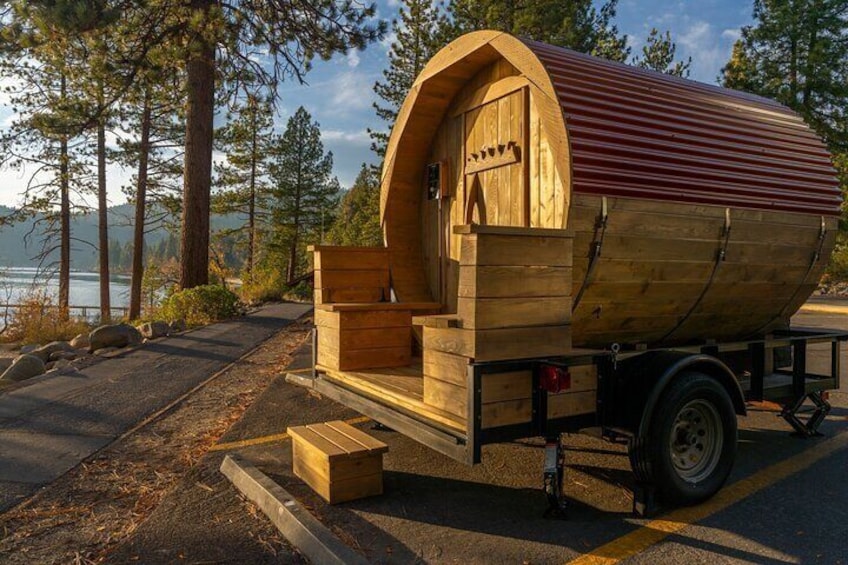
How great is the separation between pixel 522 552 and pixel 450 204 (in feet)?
11.8

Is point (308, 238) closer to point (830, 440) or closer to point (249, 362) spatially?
point (249, 362)

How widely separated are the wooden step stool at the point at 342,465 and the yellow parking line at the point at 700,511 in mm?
1520

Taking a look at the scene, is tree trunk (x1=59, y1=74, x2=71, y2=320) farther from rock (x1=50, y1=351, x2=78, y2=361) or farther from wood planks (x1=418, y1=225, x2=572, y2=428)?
wood planks (x1=418, y1=225, x2=572, y2=428)

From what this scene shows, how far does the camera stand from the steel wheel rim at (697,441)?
4.07 m

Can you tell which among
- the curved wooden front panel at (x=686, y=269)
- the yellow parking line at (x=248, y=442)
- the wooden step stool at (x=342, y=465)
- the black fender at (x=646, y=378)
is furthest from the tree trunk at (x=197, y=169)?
the black fender at (x=646, y=378)

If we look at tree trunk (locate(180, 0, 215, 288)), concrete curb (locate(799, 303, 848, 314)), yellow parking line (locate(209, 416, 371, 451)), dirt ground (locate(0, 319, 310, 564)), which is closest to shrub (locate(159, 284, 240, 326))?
tree trunk (locate(180, 0, 215, 288))

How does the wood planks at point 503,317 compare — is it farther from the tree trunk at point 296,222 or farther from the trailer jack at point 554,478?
the tree trunk at point 296,222

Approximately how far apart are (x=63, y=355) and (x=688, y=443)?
35.8 ft

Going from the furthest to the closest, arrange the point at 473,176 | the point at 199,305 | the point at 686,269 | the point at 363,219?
the point at 363,219
the point at 199,305
the point at 473,176
the point at 686,269

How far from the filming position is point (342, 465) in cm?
396

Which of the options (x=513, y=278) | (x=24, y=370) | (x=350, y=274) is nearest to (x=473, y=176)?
(x=350, y=274)

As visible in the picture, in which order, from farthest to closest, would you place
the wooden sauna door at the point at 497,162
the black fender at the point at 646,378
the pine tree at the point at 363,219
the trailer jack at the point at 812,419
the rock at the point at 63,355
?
1. the pine tree at the point at 363,219
2. the rock at the point at 63,355
3. the trailer jack at the point at 812,419
4. the wooden sauna door at the point at 497,162
5. the black fender at the point at 646,378

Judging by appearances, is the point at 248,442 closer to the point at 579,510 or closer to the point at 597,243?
the point at 579,510

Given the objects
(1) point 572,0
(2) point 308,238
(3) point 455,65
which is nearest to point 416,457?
(3) point 455,65
